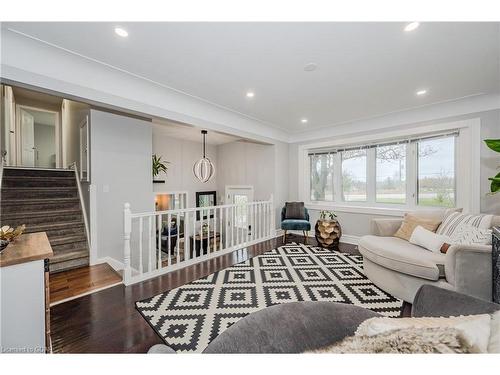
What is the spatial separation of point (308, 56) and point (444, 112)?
262cm

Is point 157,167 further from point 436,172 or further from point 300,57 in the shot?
point 436,172

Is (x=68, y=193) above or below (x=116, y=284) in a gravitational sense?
above

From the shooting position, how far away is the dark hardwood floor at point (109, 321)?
1487mm

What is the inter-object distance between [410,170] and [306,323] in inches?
146

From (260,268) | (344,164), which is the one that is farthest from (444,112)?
(260,268)

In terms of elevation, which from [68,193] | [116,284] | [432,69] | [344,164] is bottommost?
[116,284]

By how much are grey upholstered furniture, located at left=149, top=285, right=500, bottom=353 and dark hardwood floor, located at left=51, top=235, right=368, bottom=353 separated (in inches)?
42.8

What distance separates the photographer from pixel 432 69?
7.06ft

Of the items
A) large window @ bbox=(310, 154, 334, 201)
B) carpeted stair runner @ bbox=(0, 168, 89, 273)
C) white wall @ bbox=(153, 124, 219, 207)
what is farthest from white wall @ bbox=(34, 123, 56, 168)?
large window @ bbox=(310, 154, 334, 201)

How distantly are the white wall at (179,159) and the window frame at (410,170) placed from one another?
2.84 meters

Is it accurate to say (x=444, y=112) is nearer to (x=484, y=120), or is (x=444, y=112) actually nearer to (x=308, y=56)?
(x=484, y=120)

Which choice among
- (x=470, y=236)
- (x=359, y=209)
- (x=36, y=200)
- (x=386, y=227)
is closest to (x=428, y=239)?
(x=470, y=236)

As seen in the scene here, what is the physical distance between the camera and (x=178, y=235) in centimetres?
271
